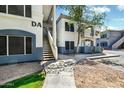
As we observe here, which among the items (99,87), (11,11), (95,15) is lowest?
(99,87)

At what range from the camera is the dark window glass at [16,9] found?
11.3 metres

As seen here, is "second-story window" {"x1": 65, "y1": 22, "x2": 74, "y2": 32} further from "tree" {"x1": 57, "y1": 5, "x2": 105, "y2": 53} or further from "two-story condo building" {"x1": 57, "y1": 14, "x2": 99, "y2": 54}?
"tree" {"x1": 57, "y1": 5, "x2": 105, "y2": 53}

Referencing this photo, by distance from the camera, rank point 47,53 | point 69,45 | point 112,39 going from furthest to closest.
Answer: point 112,39
point 69,45
point 47,53

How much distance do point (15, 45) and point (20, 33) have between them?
996 millimetres

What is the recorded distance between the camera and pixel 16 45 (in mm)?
11539

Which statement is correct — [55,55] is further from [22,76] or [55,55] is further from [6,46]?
[22,76]

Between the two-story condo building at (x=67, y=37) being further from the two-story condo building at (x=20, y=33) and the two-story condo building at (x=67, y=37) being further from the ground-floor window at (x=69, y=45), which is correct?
the two-story condo building at (x=20, y=33)

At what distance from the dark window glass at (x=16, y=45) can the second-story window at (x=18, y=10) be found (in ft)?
6.16

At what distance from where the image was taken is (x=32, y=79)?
7.85 meters

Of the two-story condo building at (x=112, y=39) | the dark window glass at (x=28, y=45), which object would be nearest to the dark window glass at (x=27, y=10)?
the dark window glass at (x=28, y=45)

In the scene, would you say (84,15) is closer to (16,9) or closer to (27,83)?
(16,9)

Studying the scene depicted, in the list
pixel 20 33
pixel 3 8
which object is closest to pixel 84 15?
pixel 20 33

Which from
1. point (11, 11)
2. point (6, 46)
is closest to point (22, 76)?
point (6, 46)
